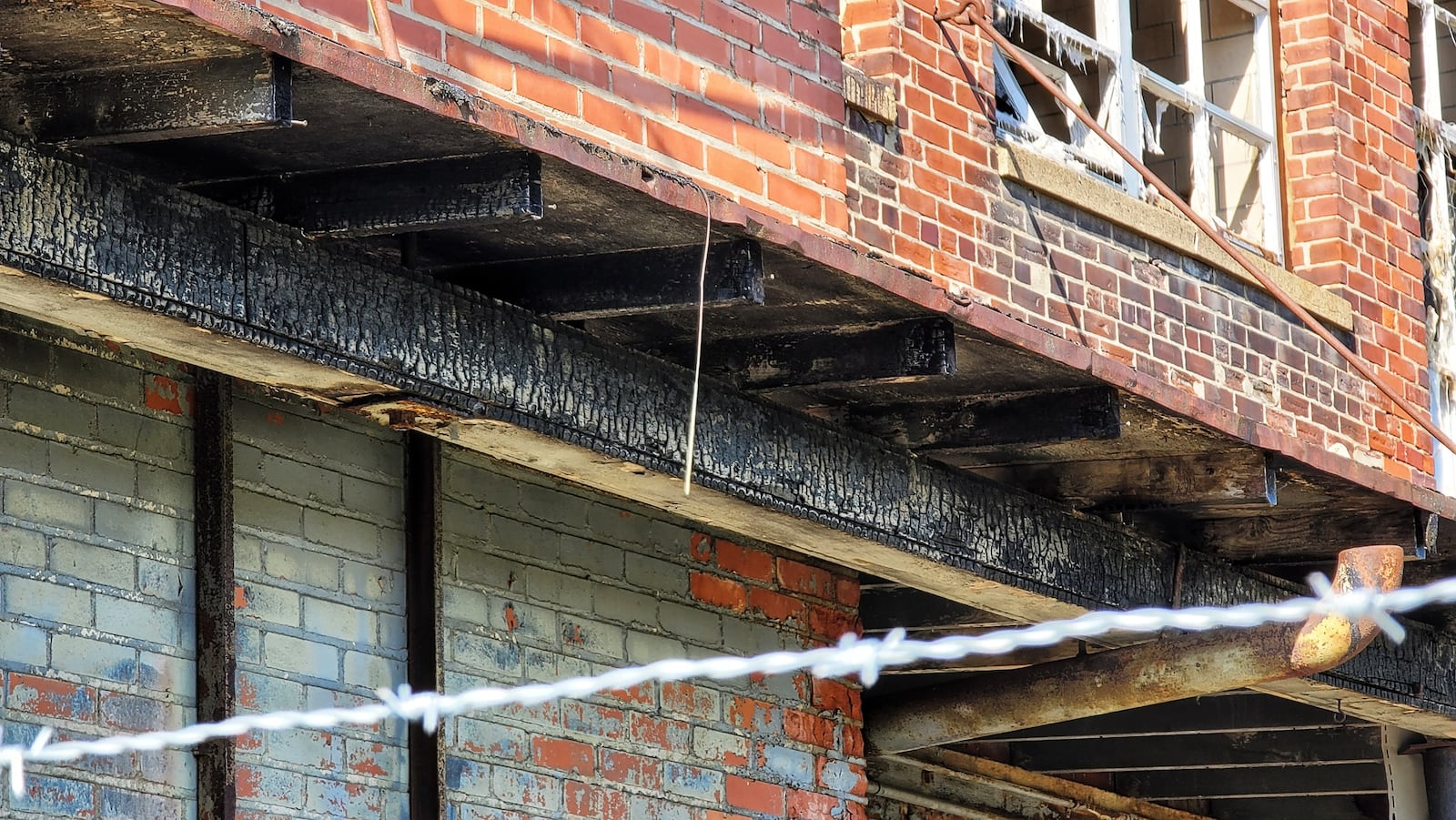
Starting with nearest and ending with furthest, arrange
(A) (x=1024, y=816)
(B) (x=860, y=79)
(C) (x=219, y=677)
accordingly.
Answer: (C) (x=219, y=677), (B) (x=860, y=79), (A) (x=1024, y=816)

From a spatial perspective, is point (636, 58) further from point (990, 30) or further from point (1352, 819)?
point (1352, 819)

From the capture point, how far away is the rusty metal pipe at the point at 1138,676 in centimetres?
738

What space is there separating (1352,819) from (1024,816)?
192 cm

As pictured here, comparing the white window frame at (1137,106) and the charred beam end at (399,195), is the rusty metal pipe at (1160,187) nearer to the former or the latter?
the white window frame at (1137,106)

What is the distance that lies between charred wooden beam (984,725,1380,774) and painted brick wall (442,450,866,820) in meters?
2.46

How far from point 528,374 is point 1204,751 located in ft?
19.0

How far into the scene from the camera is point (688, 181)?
5.30 metres

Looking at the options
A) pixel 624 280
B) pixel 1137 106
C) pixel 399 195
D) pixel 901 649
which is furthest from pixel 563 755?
pixel 1137 106

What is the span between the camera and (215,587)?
598cm

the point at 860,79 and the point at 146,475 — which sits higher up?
the point at 860,79

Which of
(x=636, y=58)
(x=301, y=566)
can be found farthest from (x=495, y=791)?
(x=636, y=58)

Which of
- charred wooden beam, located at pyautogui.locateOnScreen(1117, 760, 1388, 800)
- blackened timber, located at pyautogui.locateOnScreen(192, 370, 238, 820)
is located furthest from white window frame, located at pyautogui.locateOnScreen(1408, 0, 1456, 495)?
blackened timber, located at pyautogui.locateOnScreen(192, 370, 238, 820)

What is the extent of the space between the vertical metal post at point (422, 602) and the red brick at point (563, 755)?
436 mm

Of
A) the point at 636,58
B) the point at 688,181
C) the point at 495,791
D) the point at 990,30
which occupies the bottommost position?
the point at 495,791
